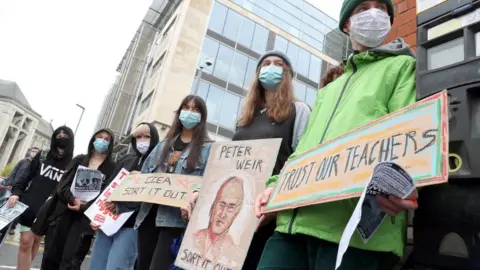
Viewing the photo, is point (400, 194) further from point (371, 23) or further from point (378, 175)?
point (371, 23)

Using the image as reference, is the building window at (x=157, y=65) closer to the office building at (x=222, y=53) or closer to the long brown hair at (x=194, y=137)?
the office building at (x=222, y=53)

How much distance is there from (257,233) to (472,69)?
1.15 m

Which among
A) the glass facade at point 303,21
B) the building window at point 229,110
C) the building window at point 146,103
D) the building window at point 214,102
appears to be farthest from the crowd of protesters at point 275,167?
the glass facade at point 303,21

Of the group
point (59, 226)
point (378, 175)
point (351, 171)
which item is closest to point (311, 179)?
point (351, 171)

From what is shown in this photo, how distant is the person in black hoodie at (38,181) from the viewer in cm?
392

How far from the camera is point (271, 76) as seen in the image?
205cm

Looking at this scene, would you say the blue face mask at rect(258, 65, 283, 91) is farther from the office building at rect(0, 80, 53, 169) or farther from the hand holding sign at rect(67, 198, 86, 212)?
the office building at rect(0, 80, 53, 169)

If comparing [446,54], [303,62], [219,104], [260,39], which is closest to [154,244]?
[446,54]

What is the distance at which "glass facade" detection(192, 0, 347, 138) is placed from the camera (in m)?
16.9

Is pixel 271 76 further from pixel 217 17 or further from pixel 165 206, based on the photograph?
pixel 217 17

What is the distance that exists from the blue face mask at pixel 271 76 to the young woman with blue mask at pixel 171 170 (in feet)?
2.35

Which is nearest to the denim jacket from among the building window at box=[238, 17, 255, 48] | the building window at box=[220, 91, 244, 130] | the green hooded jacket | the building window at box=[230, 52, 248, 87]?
the green hooded jacket

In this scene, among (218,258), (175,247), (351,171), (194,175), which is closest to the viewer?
(351,171)

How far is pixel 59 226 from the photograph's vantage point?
3.28 meters
